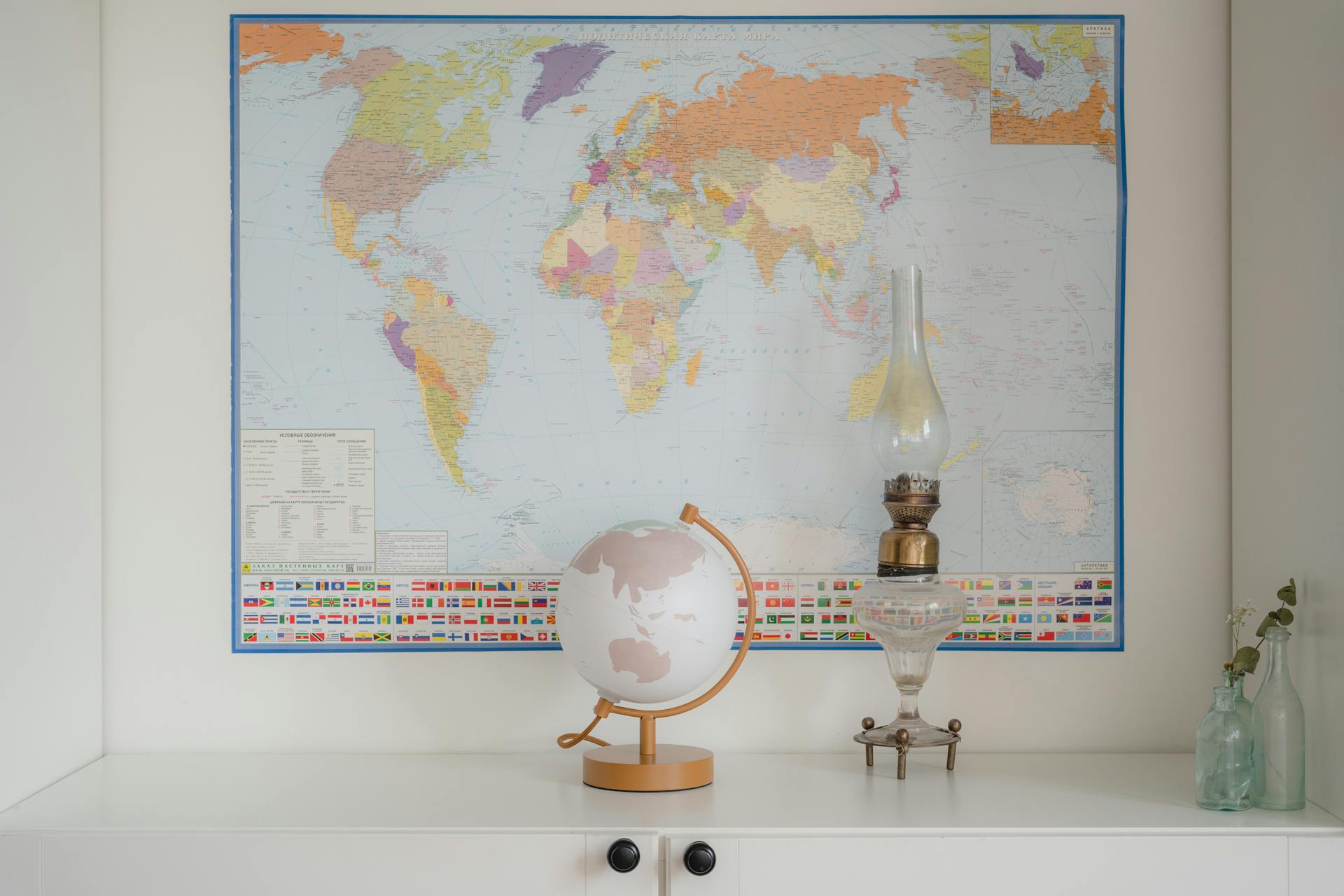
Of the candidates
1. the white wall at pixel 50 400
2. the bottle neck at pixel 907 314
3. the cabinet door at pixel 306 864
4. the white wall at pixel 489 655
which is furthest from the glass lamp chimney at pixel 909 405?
the white wall at pixel 50 400

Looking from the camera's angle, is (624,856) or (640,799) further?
(640,799)

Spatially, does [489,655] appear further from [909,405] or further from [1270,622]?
[1270,622]

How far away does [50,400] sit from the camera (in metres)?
1.54

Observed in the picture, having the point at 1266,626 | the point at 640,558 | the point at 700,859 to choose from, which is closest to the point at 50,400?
the point at 640,558

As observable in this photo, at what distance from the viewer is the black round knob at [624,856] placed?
4.14 feet

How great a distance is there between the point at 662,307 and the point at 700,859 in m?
0.89

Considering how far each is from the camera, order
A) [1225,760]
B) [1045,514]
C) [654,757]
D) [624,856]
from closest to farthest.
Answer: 1. [624,856]
2. [1225,760]
3. [654,757]
4. [1045,514]

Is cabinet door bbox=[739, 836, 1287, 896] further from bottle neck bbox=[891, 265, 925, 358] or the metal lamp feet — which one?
bottle neck bbox=[891, 265, 925, 358]

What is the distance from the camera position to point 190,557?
5.62 ft

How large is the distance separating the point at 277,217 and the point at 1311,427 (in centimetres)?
167

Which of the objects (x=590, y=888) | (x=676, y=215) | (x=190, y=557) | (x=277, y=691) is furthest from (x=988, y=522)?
(x=190, y=557)

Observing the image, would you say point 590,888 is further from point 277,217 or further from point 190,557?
point 277,217

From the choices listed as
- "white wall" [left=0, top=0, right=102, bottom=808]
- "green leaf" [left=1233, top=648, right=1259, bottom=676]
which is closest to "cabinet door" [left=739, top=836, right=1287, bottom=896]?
"green leaf" [left=1233, top=648, right=1259, bottom=676]

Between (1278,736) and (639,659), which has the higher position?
(639,659)
